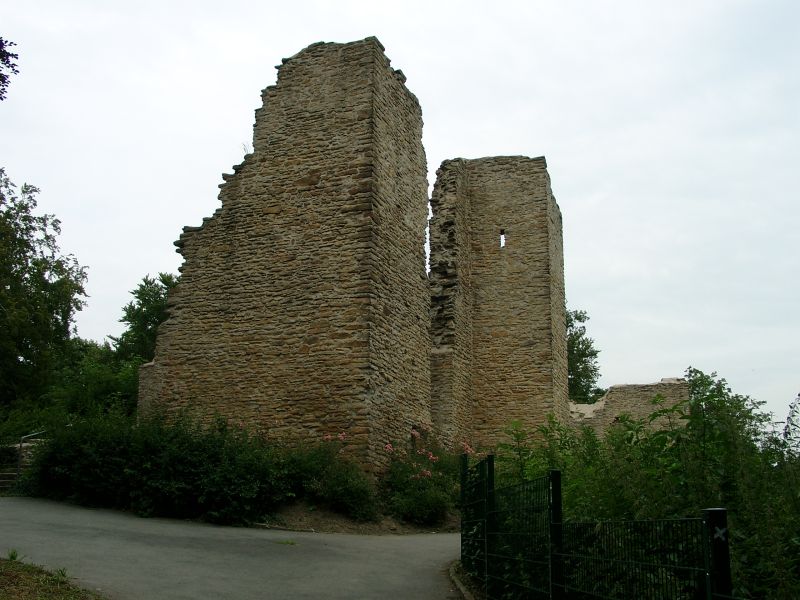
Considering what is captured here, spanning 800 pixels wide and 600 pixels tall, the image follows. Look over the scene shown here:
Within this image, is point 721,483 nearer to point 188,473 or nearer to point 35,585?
point 35,585

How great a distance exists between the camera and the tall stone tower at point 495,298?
1988cm

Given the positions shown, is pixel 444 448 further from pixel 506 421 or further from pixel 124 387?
pixel 124 387

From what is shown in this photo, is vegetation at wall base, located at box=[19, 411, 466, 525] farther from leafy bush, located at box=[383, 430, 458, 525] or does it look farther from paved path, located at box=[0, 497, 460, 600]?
paved path, located at box=[0, 497, 460, 600]

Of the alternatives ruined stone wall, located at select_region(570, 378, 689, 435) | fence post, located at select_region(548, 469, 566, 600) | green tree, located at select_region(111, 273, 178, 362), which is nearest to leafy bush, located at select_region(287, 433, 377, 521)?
fence post, located at select_region(548, 469, 566, 600)

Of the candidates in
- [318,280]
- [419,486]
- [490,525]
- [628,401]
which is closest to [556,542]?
[490,525]

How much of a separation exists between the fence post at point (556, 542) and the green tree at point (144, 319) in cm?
3230

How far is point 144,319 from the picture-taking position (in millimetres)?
37188

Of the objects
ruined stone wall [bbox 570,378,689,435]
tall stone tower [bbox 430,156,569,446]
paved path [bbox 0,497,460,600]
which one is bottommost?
paved path [bbox 0,497,460,600]

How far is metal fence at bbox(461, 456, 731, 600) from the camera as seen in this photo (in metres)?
3.07

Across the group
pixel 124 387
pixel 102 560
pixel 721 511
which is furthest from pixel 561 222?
pixel 721 511

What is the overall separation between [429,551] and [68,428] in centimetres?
705

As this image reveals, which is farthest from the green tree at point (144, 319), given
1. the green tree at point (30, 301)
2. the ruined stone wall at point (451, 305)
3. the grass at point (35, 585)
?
the grass at point (35, 585)

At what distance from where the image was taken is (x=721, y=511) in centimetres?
290

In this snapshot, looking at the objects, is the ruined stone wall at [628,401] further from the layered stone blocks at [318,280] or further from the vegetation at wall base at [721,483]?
the vegetation at wall base at [721,483]
